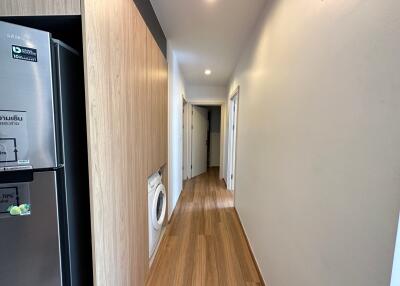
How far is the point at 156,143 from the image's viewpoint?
1818 mm

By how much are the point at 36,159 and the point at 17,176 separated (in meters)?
0.11

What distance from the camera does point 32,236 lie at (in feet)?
2.40

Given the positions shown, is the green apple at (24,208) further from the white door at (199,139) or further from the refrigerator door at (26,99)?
the white door at (199,139)

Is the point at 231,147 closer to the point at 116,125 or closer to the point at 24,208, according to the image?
the point at 116,125

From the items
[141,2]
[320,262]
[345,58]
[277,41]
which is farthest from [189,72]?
[320,262]

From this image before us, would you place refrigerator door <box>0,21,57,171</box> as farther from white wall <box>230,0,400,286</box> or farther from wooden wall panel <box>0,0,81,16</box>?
white wall <box>230,0,400,286</box>

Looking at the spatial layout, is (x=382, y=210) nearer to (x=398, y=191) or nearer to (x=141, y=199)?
(x=398, y=191)

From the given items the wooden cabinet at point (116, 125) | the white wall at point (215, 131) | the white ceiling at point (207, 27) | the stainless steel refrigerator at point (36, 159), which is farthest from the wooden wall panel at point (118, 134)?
the white wall at point (215, 131)

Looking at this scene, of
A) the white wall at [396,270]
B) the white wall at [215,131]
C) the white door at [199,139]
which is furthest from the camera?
the white wall at [215,131]

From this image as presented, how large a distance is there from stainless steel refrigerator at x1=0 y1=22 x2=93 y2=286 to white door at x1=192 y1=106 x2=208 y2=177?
4.11 meters

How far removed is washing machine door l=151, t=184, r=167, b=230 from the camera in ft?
5.87

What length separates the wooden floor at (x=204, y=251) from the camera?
A: 1.71 m

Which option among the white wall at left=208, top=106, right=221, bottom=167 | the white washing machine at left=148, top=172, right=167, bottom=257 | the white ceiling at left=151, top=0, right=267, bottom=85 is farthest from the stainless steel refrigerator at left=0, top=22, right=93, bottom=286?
the white wall at left=208, top=106, right=221, bottom=167

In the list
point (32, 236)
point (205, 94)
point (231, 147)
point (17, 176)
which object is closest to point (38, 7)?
point (17, 176)
